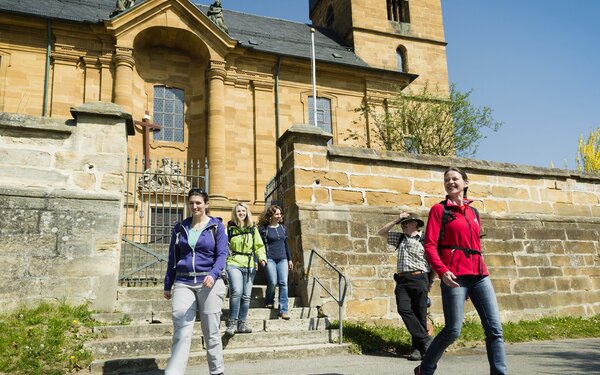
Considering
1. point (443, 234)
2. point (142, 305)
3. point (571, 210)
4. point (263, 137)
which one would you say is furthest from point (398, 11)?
point (443, 234)

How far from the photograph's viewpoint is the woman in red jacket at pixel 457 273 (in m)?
3.87

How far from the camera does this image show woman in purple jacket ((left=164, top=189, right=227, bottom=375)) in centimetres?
422

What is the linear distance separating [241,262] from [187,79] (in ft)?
50.3

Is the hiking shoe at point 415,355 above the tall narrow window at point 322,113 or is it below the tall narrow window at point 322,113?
below

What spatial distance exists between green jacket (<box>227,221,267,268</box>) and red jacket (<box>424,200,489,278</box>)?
2.92 m

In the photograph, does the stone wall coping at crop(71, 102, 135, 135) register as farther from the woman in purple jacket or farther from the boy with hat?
the boy with hat

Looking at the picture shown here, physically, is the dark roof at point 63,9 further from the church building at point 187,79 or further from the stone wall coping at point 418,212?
the stone wall coping at point 418,212

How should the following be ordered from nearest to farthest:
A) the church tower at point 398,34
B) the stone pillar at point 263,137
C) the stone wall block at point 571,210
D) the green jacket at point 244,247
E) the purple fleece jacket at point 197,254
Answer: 1. the purple fleece jacket at point 197,254
2. the green jacket at point 244,247
3. the stone wall block at point 571,210
4. the stone pillar at point 263,137
5. the church tower at point 398,34

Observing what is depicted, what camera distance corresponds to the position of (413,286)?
20.0ft

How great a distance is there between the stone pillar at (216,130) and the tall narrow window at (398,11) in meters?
12.7

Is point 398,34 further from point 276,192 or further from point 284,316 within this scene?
point 284,316

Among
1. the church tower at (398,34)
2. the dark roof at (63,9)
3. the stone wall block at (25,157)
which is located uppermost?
the church tower at (398,34)

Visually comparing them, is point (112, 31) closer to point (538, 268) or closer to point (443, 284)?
point (538, 268)

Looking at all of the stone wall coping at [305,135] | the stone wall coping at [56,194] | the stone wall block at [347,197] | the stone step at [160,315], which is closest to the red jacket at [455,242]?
the stone step at [160,315]
